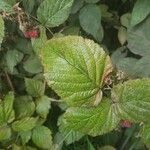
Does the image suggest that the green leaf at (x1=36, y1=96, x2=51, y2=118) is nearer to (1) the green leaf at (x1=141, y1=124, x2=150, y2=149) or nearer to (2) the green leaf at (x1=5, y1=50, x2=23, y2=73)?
(2) the green leaf at (x1=5, y1=50, x2=23, y2=73)

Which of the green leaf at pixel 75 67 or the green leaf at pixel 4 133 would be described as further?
the green leaf at pixel 4 133

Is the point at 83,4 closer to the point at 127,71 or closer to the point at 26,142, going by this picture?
the point at 127,71

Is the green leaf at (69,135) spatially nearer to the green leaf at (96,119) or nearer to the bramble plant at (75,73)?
the bramble plant at (75,73)

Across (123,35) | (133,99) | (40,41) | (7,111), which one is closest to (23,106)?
(7,111)

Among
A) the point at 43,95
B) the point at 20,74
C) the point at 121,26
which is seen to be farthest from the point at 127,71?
the point at 20,74

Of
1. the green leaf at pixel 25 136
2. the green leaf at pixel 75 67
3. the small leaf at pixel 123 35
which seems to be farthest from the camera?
the green leaf at pixel 25 136

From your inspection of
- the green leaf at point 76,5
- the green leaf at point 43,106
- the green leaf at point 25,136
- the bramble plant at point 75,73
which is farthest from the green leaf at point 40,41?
the green leaf at point 25,136
